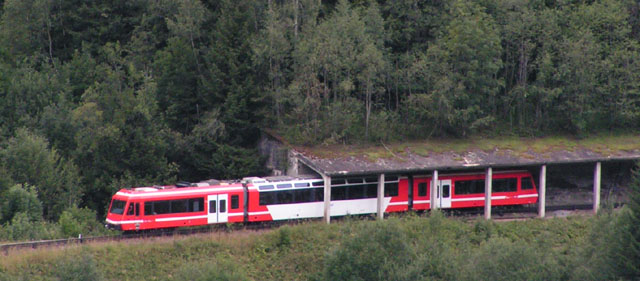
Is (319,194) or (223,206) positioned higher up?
(319,194)

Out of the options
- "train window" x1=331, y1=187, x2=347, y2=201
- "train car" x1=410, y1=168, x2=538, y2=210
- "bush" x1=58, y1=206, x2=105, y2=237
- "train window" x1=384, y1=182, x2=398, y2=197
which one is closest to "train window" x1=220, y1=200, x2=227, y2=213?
"bush" x1=58, y1=206, x2=105, y2=237

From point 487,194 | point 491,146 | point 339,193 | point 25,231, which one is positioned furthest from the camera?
point 491,146

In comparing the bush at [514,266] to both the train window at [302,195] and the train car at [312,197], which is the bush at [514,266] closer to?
the train car at [312,197]

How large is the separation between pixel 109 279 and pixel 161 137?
11.7 m

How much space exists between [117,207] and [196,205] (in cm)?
313

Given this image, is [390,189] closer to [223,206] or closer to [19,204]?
[223,206]

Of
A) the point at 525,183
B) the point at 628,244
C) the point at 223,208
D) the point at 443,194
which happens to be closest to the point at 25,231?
the point at 223,208

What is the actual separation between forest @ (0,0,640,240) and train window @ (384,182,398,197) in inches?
144

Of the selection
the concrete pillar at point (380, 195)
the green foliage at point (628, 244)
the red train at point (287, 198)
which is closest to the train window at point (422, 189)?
the red train at point (287, 198)

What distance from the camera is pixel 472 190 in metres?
38.6

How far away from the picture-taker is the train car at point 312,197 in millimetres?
33719

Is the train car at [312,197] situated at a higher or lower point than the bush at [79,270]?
higher

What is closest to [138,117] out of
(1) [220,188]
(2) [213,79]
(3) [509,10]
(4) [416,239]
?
(2) [213,79]

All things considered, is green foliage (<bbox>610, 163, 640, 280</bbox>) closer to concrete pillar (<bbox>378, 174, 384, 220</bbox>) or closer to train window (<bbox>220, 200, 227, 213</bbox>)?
concrete pillar (<bbox>378, 174, 384, 220</bbox>)
